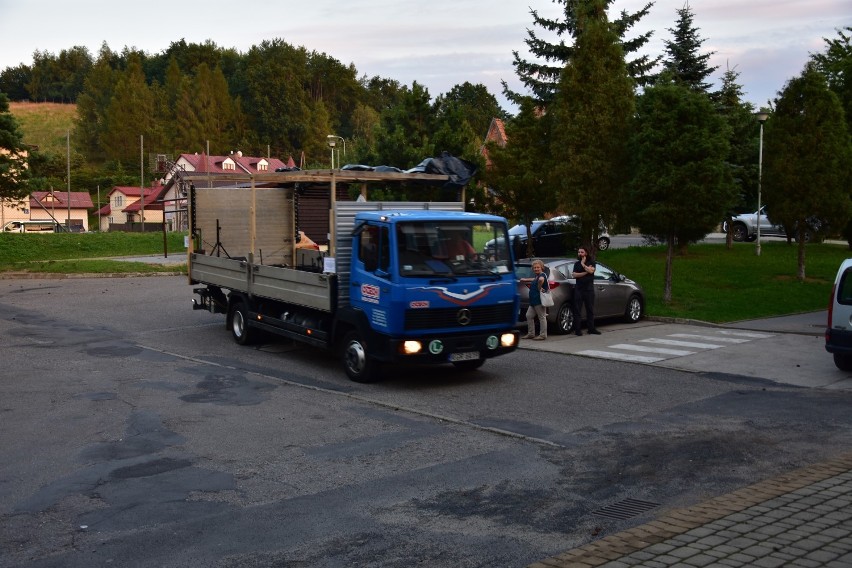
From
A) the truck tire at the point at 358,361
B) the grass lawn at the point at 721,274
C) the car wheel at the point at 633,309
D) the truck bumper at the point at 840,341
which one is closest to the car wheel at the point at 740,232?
the grass lawn at the point at 721,274

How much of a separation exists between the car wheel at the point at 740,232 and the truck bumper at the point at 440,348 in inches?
1231

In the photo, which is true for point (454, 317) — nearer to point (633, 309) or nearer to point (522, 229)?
point (633, 309)

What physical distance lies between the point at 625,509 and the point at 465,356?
5.60 m

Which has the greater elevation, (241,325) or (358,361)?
(241,325)

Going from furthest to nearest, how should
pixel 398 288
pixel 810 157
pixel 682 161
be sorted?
pixel 810 157 < pixel 682 161 < pixel 398 288

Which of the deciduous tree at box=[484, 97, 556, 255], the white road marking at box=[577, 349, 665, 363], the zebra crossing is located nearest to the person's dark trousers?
the zebra crossing

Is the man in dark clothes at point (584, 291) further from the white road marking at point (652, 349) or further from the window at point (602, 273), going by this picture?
the white road marking at point (652, 349)

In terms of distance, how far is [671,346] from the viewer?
1645cm

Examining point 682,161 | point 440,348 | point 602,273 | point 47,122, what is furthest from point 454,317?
point 47,122

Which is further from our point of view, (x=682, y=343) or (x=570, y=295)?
(x=570, y=295)

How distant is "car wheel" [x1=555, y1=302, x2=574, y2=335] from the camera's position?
18.2 metres

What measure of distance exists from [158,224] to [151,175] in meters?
24.0

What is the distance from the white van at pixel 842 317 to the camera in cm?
1314

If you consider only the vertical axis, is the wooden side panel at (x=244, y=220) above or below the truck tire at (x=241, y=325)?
above
